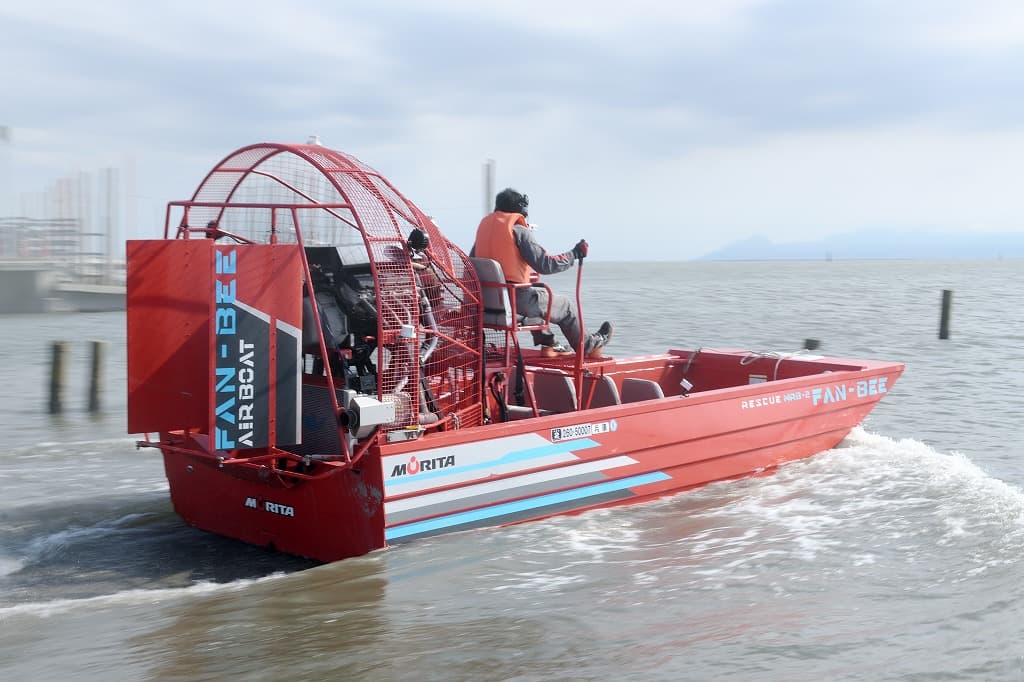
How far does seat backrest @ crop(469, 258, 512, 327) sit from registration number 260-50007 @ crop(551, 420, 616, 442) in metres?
0.89

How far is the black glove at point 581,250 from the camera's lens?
7461 millimetres

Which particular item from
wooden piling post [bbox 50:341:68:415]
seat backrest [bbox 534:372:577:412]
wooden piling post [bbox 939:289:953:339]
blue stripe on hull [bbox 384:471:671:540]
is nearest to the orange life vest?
seat backrest [bbox 534:372:577:412]

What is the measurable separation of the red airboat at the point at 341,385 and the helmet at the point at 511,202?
2.15ft

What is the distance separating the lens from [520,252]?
24.3 feet

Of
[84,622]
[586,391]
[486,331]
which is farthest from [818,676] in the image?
[586,391]

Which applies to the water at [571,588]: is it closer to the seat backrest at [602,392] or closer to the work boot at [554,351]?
the seat backrest at [602,392]

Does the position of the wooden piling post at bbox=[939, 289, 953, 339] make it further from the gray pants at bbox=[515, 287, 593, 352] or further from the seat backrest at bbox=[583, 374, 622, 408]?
the gray pants at bbox=[515, 287, 593, 352]

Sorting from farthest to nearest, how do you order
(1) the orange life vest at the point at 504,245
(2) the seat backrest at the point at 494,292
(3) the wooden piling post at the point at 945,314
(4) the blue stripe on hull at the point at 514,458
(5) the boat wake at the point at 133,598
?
(3) the wooden piling post at the point at 945,314 → (1) the orange life vest at the point at 504,245 → (2) the seat backrest at the point at 494,292 → (4) the blue stripe on hull at the point at 514,458 → (5) the boat wake at the point at 133,598

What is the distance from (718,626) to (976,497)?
147 inches

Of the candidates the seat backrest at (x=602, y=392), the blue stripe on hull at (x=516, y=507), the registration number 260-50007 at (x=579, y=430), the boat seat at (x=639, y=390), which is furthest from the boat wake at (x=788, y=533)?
the seat backrest at (x=602, y=392)

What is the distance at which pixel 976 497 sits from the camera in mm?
8203

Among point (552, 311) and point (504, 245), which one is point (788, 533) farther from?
point (504, 245)

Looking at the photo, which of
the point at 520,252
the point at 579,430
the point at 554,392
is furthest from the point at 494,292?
the point at 554,392

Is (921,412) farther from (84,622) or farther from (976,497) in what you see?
(84,622)
